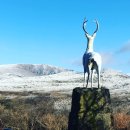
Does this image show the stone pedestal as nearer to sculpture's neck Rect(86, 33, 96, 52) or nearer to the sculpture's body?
the sculpture's body

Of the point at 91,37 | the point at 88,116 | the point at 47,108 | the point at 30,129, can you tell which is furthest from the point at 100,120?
the point at 47,108

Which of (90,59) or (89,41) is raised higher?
(89,41)

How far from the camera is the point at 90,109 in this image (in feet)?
70.9

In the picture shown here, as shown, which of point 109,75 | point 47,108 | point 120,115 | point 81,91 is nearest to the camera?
point 81,91

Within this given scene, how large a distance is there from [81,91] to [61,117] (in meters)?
4.98

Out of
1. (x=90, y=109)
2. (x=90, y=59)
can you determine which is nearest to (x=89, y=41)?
(x=90, y=59)

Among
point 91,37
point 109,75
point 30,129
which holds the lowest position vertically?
point 30,129

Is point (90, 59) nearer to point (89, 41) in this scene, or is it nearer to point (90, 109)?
point (89, 41)

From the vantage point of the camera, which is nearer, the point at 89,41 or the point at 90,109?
the point at 90,109

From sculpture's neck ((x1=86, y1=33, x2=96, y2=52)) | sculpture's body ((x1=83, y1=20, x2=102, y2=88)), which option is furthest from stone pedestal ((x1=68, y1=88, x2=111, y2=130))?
sculpture's neck ((x1=86, y1=33, x2=96, y2=52))

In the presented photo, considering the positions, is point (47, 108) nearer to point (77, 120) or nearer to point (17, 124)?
point (17, 124)

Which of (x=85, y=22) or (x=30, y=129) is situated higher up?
(x=85, y=22)

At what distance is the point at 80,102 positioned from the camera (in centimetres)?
2153

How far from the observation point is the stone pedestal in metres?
21.5
